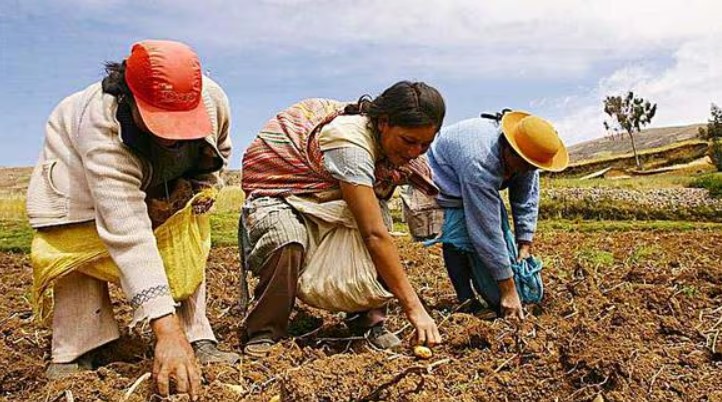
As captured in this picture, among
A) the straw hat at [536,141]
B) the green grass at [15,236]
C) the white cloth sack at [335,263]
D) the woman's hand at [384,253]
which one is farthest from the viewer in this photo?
the green grass at [15,236]

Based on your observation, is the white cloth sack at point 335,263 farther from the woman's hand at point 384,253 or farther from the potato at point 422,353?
the potato at point 422,353

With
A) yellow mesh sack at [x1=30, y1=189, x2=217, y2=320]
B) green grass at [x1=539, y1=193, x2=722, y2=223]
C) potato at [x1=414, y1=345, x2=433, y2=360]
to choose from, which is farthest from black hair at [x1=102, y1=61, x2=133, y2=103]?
green grass at [x1=539, y1=193, x2=722, y2=223]

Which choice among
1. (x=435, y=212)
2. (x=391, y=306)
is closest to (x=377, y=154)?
(x=435, y=212)

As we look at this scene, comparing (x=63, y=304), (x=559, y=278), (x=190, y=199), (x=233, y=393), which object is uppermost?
(x=190, y=199)

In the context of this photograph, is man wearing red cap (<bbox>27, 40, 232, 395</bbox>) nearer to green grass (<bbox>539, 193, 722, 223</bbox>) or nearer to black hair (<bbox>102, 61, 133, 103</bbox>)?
black hair (<bbox>102, 61, 133, 103</bbox>)

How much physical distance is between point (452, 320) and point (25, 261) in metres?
4.81

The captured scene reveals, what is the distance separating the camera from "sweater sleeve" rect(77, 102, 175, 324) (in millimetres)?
2275

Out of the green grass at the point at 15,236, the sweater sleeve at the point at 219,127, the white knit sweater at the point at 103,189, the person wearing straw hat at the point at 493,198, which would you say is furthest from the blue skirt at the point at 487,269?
the green grass at the point at 15,236

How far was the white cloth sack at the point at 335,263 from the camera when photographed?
2.90m

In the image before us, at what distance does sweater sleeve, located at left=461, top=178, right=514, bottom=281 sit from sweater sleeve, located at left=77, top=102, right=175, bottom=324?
153cm

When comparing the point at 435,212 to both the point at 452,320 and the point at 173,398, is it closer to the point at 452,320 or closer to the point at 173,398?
the point at 452,320

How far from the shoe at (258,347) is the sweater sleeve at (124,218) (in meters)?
0.54

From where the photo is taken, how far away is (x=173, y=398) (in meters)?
2.08

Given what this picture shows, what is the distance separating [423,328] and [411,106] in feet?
2.58
